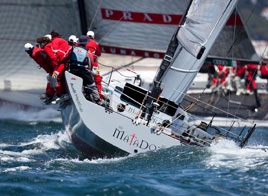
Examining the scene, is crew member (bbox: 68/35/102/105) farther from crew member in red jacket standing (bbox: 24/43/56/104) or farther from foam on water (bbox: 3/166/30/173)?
foam on water (bbox: 3/166/30/173)

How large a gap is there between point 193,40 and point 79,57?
1.77 meters

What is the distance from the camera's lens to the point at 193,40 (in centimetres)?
787

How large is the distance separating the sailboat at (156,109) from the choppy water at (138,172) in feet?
0.64

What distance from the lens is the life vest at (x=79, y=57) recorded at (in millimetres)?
7043

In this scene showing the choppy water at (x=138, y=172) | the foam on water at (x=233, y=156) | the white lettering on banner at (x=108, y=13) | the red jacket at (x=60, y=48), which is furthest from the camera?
the white lettering on banner at (x=108, y=13)

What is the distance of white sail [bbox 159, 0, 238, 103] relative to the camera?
7.84 m

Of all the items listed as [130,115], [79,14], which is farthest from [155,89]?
[79,14]

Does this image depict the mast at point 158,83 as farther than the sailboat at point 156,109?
Yes

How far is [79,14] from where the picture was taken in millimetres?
12078

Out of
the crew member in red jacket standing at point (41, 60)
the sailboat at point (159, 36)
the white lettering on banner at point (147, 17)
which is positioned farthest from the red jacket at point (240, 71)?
the crew member in red jacket standing at point (41, 60)

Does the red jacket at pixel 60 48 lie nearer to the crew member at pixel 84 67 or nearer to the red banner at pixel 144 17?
the crew member at pixel 84 67

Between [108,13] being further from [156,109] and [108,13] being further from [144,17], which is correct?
[156,109]

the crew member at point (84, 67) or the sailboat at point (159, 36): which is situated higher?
the crew member at point (84, 67)

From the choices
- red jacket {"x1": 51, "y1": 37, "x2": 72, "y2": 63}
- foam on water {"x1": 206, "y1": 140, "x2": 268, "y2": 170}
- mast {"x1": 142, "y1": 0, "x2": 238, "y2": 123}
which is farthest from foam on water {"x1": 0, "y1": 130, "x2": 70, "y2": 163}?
foam on water {"x1": 206, "y1": 140, "x2": 268, "y2": 170}
